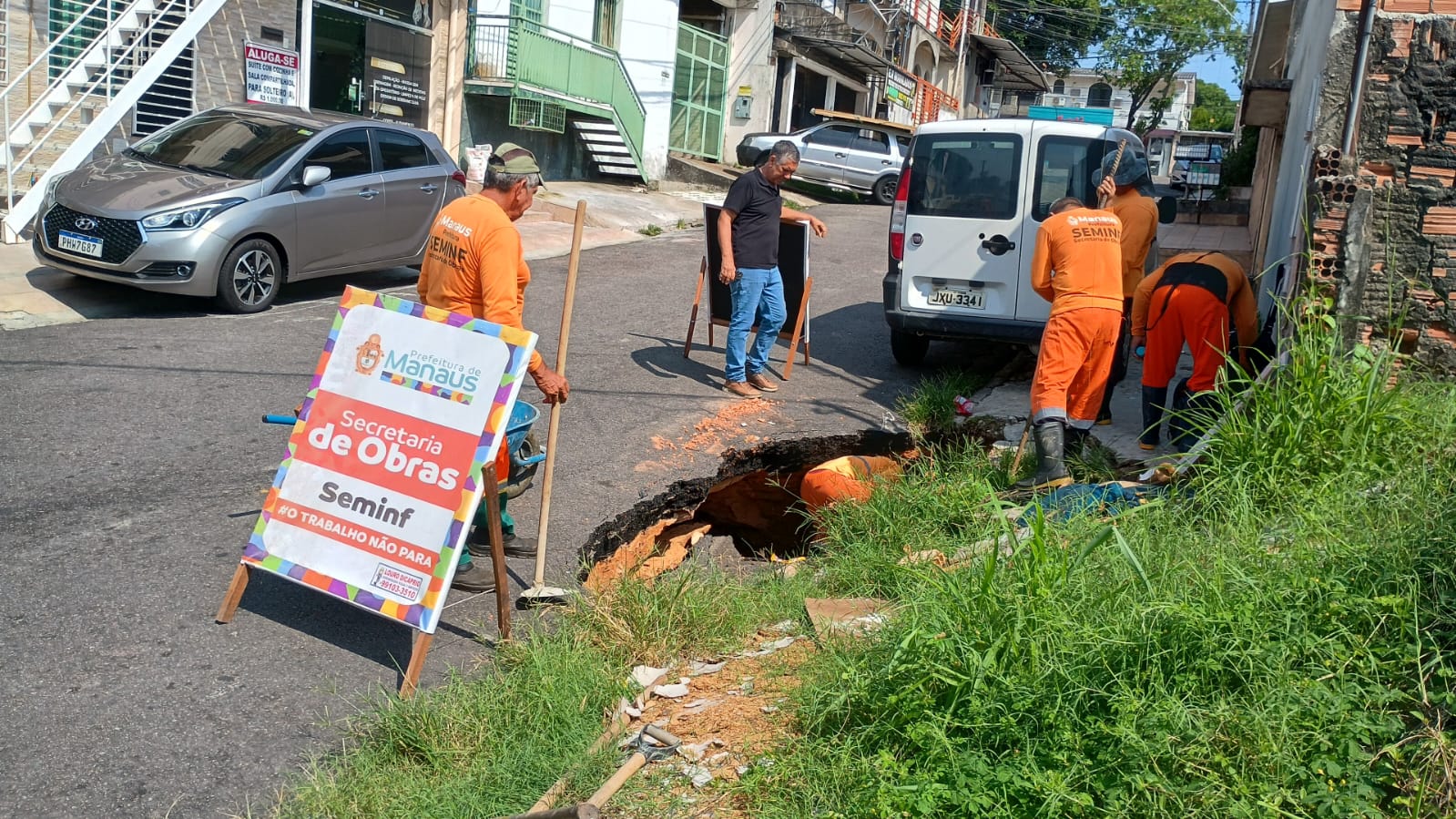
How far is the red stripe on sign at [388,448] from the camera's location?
4262 mm

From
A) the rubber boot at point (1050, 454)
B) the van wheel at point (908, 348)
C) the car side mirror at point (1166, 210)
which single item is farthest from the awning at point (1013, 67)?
the rubber boot at point (1050, 454)

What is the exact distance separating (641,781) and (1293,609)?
212 centimetres

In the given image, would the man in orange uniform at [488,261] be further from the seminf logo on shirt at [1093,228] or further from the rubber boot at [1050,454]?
the seminf logo on shirt at [1093,228]

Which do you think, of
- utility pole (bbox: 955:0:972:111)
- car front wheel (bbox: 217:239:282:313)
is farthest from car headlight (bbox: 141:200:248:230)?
utility pole (bbox: 955:0:972:111)

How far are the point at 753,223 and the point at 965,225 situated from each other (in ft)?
5.29

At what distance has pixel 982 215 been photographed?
834cm

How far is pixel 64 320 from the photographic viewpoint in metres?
8.83

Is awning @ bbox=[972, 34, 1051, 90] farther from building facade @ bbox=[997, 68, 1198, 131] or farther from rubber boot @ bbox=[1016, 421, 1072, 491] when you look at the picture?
Answer: rubber boot @ bbox=[1016, 421, 1072, 491]

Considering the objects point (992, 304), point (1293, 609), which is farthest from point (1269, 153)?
point (1293, 609)

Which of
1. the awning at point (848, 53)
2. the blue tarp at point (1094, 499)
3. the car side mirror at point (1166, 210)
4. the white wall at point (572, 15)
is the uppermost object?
the awning at point (848, 53)

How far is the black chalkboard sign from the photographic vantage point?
884 centimetres

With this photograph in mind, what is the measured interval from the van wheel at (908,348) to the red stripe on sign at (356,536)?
18.7 feet

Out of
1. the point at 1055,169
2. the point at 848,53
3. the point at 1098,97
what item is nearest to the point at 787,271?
the point at 1055,169

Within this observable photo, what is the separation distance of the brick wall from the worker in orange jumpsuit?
275 cm
